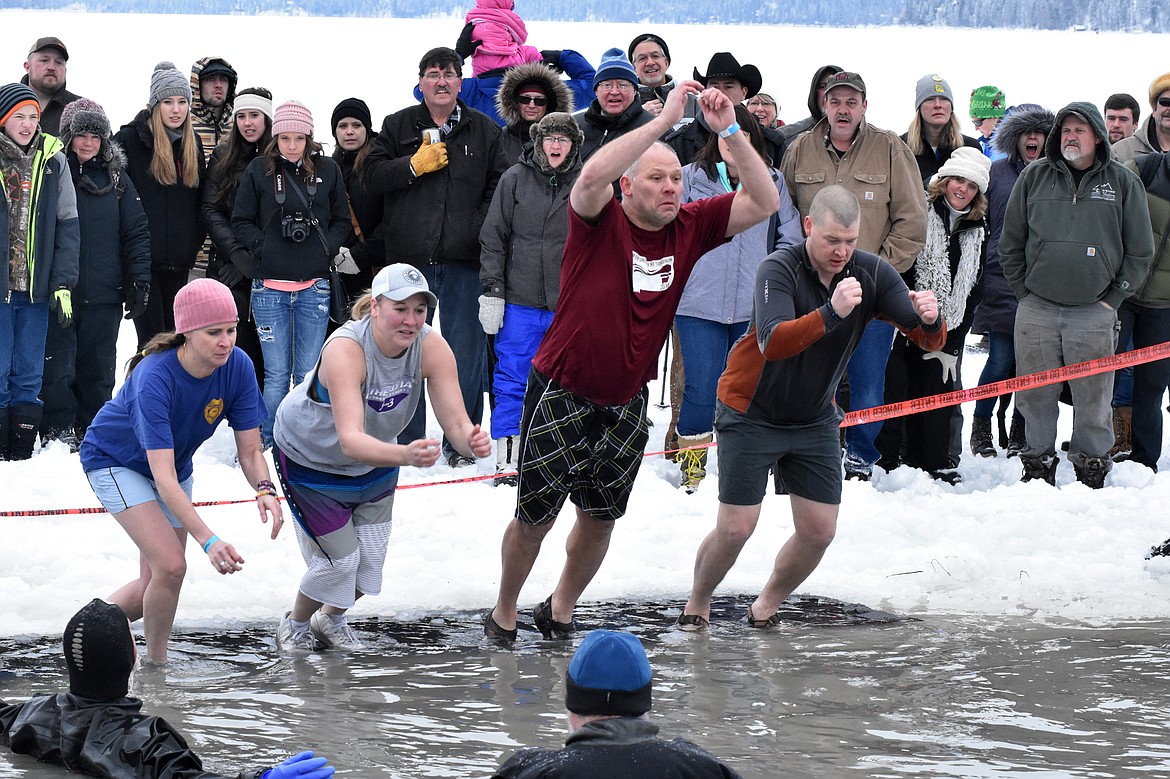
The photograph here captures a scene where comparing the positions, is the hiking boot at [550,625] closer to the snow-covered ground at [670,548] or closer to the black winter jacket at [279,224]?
the snow-covered ground at [670,548]

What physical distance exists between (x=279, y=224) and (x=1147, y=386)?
18.9 feet

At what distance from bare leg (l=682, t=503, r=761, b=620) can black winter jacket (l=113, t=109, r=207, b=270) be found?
4709 mm

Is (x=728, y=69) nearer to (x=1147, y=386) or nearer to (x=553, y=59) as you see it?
(x=553, y=59)

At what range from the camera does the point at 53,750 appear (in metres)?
4.39

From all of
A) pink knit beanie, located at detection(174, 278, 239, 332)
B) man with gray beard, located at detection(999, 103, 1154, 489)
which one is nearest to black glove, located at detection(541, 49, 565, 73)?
man with gray beard, located at detection(999, 103, 1154, 489)

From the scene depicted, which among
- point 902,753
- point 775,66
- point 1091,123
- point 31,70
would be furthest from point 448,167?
point 775,66

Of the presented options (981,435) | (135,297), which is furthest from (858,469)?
(135,297)

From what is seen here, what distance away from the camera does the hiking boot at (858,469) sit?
8938 mm

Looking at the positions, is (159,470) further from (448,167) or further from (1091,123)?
(1091,123)

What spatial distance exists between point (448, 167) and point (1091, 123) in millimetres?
4061

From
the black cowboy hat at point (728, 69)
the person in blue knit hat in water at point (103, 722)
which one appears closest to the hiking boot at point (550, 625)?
the person in blue knit hat in water at point (103, 722)

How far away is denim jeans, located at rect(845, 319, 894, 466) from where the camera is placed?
29.5 feet

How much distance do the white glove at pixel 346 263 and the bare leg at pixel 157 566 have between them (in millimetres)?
4074

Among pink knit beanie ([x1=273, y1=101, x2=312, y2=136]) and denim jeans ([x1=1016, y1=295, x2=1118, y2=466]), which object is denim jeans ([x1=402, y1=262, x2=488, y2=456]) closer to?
pink knit beanie ([x1=273, y1=101, x2=312, y2=136])
